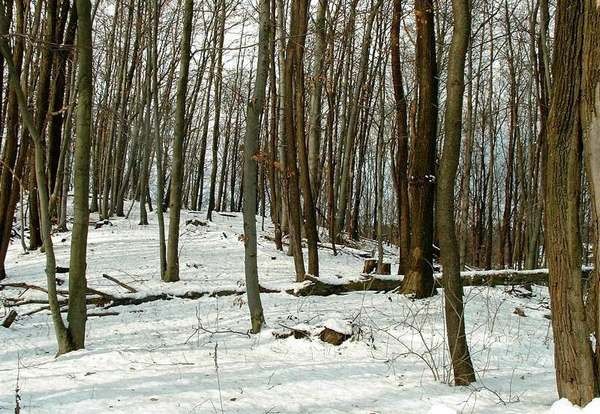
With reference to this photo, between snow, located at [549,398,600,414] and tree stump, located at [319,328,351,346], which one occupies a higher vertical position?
snow, located at [549,398,600,414]

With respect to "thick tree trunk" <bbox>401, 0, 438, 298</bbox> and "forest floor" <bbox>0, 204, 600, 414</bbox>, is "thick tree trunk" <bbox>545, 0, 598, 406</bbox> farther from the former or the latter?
"thick tree trunk" <bbox>401, 0, 438, 298</bbox>

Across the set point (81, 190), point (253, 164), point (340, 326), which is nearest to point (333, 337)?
point (340, 326)

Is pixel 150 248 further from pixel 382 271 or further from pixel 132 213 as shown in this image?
pixel 132 213

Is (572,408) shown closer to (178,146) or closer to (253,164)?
(253,164)

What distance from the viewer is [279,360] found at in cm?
494

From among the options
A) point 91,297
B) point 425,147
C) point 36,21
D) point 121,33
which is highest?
point 121,33

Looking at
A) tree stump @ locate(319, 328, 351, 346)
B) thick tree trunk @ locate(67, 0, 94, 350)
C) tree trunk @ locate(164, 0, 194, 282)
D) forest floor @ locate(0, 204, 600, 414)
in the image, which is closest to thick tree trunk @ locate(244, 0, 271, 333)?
forest floor @ locate(0, 204, 600, 414)

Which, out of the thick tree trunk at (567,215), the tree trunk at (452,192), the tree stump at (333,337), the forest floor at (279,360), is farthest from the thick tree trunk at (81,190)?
the thick tree trunk at (567,215)

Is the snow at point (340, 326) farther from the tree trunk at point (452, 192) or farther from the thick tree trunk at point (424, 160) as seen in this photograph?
the thick tree trunk at point (424, 160)

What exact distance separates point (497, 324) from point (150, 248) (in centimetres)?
962

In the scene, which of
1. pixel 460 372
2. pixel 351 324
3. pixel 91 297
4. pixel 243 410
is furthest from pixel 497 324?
pixel 91 297

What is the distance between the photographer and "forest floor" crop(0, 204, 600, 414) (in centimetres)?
369

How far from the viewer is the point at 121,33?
19.6 m

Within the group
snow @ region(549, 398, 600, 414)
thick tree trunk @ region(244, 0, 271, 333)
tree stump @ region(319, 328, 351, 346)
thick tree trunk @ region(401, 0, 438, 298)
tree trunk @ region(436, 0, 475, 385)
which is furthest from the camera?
thick tree trunk @ region(401, 0, 438, 298)
